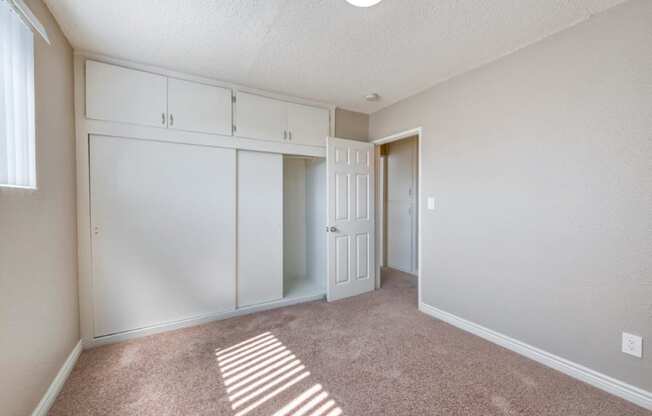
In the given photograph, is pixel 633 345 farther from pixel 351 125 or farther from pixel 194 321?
pixel 194 321

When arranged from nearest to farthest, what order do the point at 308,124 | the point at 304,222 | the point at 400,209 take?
the point at 308,124, the point at 304,222, the point at 400,209

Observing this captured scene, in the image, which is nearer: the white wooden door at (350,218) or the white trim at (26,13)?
the white trim at (26,13)

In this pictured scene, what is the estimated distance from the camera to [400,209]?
4684mm

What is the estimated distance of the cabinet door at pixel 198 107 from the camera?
8.05 feet

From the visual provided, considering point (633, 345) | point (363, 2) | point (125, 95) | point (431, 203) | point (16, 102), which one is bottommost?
point (633, 345)

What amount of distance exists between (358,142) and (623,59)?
227 cm

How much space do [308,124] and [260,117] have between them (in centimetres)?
59

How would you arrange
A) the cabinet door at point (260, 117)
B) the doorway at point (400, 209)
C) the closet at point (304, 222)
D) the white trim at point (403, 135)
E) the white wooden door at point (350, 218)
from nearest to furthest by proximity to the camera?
the cabinet door at point (260, 117) → the white trim at point (403, 135) → the white wooden door at point (350, 218) → the closet at point (304, 222) → the doorway at point (400, 209)

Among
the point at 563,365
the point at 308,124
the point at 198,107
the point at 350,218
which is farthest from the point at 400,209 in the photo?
the point at 198,107

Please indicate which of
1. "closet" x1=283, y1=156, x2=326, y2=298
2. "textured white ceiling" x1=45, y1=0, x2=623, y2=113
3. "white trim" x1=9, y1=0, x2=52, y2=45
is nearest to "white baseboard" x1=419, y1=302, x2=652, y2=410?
"closet" x1=283, y1=156, x2=326, y2=298

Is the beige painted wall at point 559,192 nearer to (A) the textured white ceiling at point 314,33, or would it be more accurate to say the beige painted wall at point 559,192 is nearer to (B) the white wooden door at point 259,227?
(A) the textured white ceiling at point 314,33

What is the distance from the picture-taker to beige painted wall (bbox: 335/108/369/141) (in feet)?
11.3

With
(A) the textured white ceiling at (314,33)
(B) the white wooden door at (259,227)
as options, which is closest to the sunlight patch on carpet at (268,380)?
(B) the white wooden door at (259,227)

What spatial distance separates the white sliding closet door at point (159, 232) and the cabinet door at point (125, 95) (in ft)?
0.67
